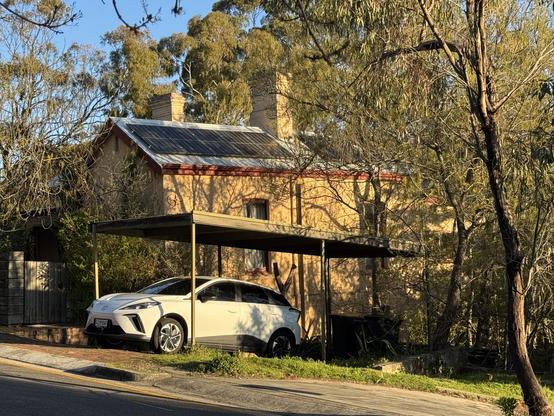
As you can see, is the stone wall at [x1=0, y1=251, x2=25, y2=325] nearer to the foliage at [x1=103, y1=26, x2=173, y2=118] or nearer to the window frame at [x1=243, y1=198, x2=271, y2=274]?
the window frame at [x1=243, y1=198, x2=271, y2=274]

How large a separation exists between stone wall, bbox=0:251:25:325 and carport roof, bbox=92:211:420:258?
15.5ft

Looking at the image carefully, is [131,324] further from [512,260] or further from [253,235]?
[512,260]

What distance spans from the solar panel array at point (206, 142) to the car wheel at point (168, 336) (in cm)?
826

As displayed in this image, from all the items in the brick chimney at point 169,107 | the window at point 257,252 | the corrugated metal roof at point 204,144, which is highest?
the brick chimney at point 169,107

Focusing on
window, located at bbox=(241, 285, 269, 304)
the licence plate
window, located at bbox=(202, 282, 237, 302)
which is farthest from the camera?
window, located at bbox=(241, 285, 269, 304)

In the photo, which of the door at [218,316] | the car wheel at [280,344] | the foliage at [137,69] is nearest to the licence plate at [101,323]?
the door at [218,316]

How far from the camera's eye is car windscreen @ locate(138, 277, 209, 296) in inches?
567

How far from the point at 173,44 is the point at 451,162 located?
91.9 ft

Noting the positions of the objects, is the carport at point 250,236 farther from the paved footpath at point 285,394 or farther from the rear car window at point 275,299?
the paved footpath at point 285,394

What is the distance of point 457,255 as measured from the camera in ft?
54.3

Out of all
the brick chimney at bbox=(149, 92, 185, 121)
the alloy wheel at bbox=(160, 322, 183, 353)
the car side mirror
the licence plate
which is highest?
the brick chimney at bbox=(149, 92, 185, 121)

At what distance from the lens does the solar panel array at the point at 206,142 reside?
21734 millimetres

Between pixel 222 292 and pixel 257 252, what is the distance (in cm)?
709

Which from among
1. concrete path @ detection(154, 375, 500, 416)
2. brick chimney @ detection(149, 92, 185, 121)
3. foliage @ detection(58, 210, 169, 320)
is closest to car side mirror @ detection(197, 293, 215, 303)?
concrete path @ detection(154, 375, 500, 416)
